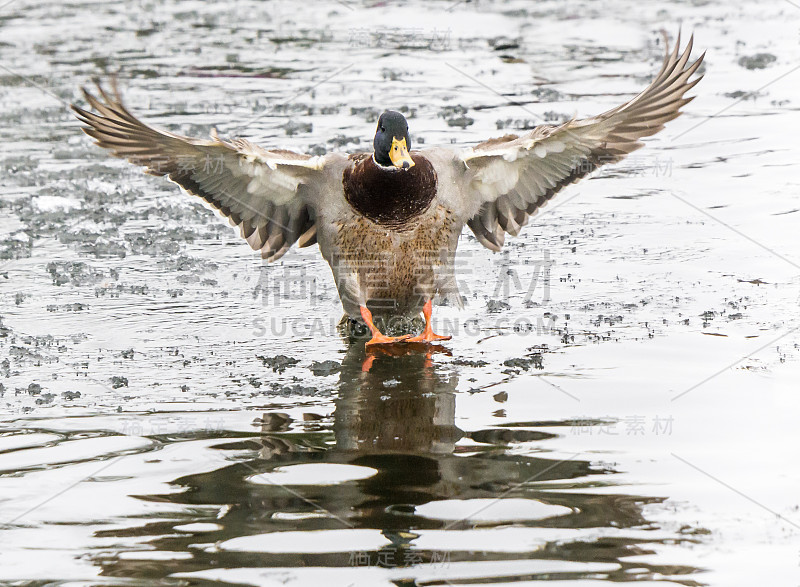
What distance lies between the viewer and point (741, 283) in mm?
6637

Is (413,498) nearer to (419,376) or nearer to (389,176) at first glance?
(419,376)

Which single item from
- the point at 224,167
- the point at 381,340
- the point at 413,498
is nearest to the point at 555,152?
the point at 381,340

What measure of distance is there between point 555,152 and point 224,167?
196cm

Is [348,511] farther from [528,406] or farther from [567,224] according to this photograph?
[567,224]

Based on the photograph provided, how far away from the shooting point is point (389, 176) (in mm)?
5961

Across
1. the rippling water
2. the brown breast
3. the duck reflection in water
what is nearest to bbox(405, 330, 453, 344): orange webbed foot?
the rippling water

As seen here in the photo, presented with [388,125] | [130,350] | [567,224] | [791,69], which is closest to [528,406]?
[388,125]

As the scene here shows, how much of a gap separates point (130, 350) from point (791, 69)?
8728 mm

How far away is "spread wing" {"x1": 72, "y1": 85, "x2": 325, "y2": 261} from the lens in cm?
593

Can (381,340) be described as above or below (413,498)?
above

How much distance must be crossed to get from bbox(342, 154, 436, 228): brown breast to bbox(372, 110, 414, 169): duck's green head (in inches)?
3.1

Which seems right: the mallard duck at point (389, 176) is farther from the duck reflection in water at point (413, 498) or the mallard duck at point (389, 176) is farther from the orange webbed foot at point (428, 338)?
the duck reflection in water at point (413, 498)

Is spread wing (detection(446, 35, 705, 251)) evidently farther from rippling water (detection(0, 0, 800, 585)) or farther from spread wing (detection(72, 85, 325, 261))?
spread wing (detection(72, 85, 325, 261))

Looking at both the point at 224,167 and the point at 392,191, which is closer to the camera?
the point at 392,191
